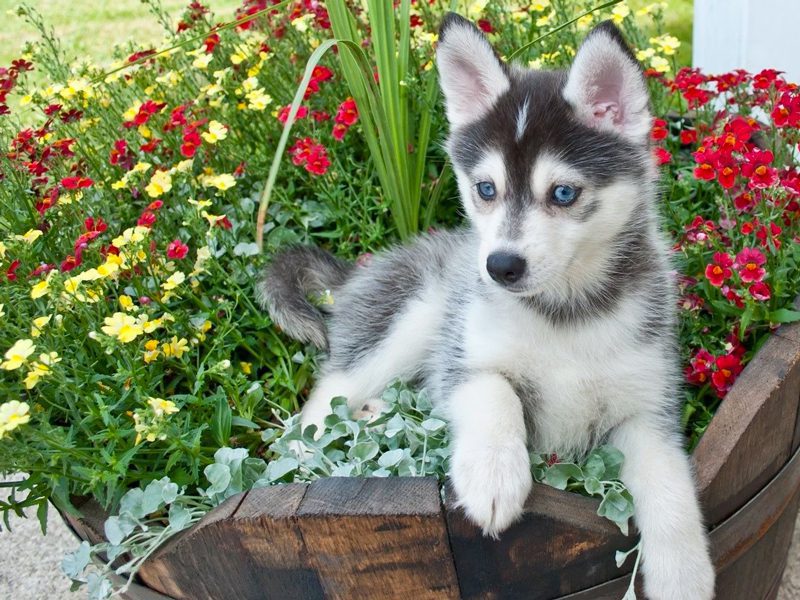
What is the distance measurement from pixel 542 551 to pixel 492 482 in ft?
0.66

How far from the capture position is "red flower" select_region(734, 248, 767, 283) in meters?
2.11

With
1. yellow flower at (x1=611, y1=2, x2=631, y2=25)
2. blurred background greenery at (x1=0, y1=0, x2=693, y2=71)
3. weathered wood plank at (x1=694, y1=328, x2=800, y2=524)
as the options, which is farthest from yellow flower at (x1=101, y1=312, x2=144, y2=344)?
blurred background greenery at (x1=0, y1=0, x2=693, y2=71)

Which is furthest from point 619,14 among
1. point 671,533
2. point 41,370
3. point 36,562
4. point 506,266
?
point 36,562

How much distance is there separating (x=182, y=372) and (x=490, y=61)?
4.32 feet

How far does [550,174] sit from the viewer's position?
6.25ft

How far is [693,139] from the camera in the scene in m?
3.06

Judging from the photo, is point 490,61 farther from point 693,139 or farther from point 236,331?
point 693,139

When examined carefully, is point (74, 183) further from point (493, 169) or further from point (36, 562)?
point (36, 562)

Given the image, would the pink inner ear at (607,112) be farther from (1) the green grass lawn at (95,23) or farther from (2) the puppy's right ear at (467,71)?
(1) the green grass lawn at (95,23)

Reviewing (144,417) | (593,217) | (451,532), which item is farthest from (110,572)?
(593,217)

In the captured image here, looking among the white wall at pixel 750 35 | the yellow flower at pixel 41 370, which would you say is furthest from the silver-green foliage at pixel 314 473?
the white wall at pixel 750 35

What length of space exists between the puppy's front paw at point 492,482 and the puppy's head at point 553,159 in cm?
38

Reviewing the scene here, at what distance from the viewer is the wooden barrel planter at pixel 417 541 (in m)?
1.68

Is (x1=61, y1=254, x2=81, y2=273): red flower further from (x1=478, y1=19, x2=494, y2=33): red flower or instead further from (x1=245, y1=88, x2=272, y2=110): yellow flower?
(x1=478, y1=19, x2=494, y2=33): red flower
